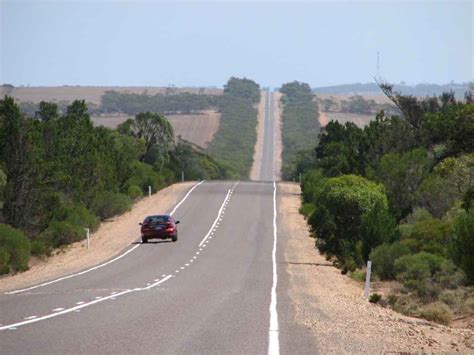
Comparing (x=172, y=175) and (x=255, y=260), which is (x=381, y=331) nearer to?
(x=255, y=260)

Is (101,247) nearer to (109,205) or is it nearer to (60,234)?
(60,234)

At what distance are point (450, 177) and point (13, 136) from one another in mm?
24133

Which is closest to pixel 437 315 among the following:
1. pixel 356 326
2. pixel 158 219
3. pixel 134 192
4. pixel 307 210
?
pixel 356 326

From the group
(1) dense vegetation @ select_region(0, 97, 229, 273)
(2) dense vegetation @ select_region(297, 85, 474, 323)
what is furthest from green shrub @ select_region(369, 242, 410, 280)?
(1) dense vegetation @ select_region(0, 97, 229, 273)

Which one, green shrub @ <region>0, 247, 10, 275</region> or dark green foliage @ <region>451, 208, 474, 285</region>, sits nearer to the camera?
dark green foliage @ <region>451, 208, 474, 285</region>

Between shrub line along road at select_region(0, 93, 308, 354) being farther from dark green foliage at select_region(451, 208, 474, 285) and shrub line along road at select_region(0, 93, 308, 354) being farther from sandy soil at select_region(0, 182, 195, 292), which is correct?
dark green foliage at select_region(451, 208, 474, 285)

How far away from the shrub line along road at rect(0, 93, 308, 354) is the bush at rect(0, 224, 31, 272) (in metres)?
5.26

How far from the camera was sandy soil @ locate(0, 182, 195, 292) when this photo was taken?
114 ft

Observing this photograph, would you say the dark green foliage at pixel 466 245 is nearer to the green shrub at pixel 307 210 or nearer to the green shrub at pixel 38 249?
the green shrub at pixel 38 249

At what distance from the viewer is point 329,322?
17.8m

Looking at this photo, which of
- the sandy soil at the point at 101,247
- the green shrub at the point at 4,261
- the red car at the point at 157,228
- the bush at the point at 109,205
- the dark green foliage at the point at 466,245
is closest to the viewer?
the dark green foliage at the point at 466,245

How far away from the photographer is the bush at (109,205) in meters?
69.2

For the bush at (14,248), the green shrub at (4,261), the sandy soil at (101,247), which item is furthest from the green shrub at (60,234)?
the green shrub at (4,261)

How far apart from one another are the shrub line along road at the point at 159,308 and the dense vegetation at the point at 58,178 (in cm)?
911
